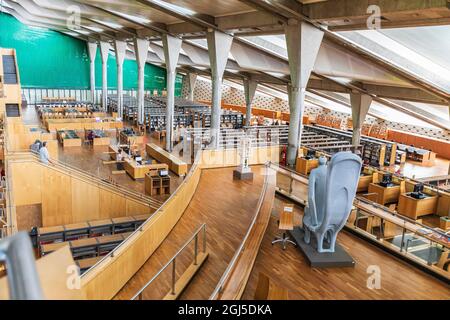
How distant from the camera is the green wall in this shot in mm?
36438

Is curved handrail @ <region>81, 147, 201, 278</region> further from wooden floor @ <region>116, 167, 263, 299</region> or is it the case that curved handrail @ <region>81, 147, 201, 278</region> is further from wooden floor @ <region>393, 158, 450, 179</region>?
wooden floor @ <region>393, 158, 450, 179</region>

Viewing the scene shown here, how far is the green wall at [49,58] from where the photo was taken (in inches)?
1435

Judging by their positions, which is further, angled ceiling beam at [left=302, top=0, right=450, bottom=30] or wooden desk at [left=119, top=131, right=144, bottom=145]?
wooden desk at [left=119, top=131, right=144, bottom=145]

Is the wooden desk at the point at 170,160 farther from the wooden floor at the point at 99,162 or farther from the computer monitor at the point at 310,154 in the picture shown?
the computer monitor at the point at 310,154

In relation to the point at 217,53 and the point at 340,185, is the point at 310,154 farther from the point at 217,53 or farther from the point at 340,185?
the point at 340,185

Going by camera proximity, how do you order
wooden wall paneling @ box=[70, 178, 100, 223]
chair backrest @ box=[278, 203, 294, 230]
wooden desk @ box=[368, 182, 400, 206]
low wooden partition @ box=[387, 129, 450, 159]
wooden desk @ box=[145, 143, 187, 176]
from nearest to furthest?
1. chair backrest @ box=[278, 203, 294, 230]
2. wooden desk @ box=[368, 182, 400, 206]
3. wooden wall paneling @ box=[70, 178, 100, 223]
4. wooden desk @ box=[145, 143, 187, 176]
5. low wooden partition @ box=[387, 129, 450, 159]

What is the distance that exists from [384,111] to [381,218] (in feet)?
66.8

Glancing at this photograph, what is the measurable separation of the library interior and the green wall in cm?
652

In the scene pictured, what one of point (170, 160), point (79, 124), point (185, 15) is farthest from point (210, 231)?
point (79, 124)

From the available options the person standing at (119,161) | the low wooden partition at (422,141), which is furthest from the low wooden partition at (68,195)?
the low wooden partition at (422,141)

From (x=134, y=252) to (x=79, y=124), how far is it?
1919cm

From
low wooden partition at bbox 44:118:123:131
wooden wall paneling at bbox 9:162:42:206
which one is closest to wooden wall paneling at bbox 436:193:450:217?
wooden wall paneling at bbox 9:162:42:206

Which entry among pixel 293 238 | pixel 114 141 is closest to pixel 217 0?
pixel 293 238

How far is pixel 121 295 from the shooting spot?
6.91 metres
